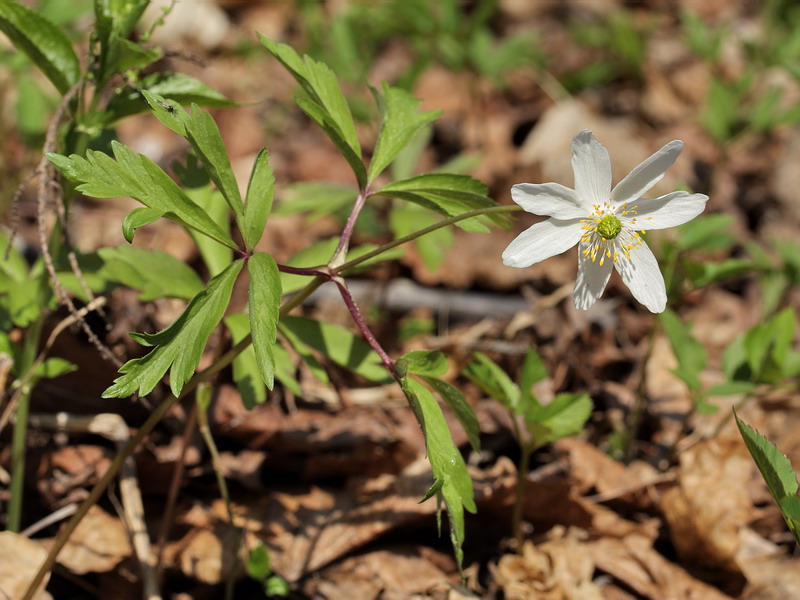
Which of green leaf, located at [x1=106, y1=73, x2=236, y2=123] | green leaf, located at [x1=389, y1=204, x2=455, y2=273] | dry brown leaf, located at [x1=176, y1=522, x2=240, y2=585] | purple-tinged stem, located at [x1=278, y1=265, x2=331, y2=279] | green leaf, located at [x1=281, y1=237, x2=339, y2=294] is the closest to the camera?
purple-tinged stem, located at [x1=278, y1=265, x2=331, y2=279]

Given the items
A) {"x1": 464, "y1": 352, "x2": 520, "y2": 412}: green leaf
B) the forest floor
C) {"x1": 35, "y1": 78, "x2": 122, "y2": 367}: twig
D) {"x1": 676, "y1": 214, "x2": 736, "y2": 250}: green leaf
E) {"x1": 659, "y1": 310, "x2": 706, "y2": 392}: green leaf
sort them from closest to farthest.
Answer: {"x1": 35, "y1": 78, "x2": 122, "y2": 367}: twig, {"x1": 464, "y1": 352, "x2": 520, "y2": 412}: green leaf, the forest floor, {"x1": 659, "y1": 310, "x2": 706, "y2": 392}: green leaf, {"x1": 676, "y1": 214, "x2": 736, "y2": 250}: green leaf

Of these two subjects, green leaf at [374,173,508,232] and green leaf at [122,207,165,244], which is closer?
green leaf at [122,207,165,244]

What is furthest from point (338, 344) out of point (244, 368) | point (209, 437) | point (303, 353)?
point (209, 437)

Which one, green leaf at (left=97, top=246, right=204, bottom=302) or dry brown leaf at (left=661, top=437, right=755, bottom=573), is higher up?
green leaf at (left=97, top=246, right=204, bottom=302)

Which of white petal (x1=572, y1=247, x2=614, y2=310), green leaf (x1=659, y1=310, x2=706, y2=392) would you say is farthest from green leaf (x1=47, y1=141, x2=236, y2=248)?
green leaf (x1=659, y1=310, x2=706, y2=392)

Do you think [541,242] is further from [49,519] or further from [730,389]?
[49,519]

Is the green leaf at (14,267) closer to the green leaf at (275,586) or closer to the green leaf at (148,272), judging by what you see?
the green leaf at (148,272)

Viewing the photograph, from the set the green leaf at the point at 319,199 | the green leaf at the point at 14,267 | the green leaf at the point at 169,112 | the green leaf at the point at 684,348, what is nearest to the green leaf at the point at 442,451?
the green leaf at the point at 169,112

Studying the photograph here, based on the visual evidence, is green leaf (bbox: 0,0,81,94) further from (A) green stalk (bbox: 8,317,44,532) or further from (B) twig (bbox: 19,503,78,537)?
(B) twig (bbox: 19,503,78,537)

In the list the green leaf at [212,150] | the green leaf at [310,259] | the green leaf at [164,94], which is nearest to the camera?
the green leaf at [212,150]
